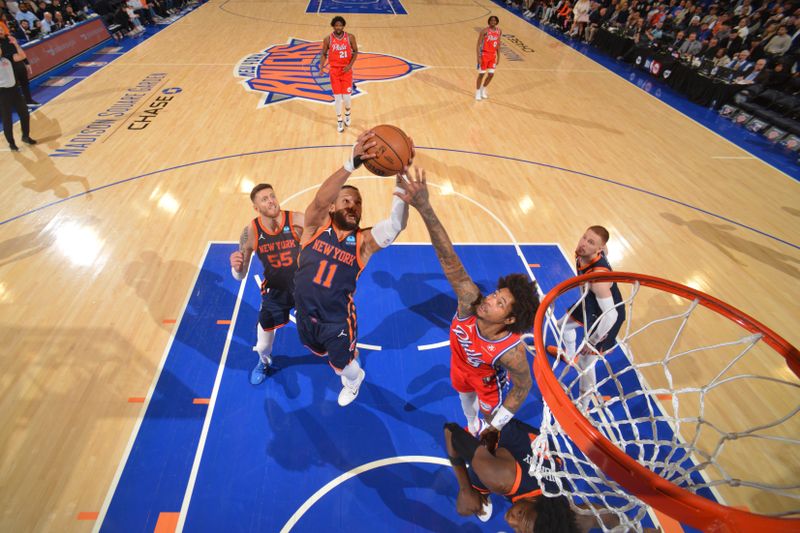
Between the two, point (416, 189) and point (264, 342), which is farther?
point (264, 342)

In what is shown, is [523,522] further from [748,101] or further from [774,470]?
[748,101]

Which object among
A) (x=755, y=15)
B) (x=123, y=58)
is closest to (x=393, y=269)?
(x=123, y=58)

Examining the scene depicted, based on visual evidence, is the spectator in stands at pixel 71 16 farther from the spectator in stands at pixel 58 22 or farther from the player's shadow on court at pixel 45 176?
the player's shadow on court at pixel 45 176

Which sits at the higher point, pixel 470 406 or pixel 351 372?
pixel 351 372

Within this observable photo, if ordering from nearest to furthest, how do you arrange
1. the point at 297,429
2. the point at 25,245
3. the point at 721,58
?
the point at 297,429, the point at 25,245, the point at 721,58

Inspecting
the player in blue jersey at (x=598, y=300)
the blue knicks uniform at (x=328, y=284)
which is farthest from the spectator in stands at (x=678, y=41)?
the blue knicks uniform at (x=328, y=284)

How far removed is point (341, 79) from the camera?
26.1 ft

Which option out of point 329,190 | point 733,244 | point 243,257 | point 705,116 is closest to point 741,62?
point 705,116

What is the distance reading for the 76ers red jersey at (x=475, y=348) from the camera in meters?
2.68

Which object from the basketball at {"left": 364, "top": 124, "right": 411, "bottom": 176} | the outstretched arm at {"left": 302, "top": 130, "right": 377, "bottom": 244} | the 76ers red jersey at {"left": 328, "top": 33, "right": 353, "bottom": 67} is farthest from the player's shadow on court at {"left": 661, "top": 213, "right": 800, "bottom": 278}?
the 76ers red jersey at {"left": 328, "top": 33, "right": 353, "bottom": 67}

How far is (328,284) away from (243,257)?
0.89 m

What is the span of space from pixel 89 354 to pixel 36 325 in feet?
2.79

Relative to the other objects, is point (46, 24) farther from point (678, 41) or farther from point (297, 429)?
point (678, 41)

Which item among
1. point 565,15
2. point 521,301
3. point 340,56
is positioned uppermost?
point 565,15
